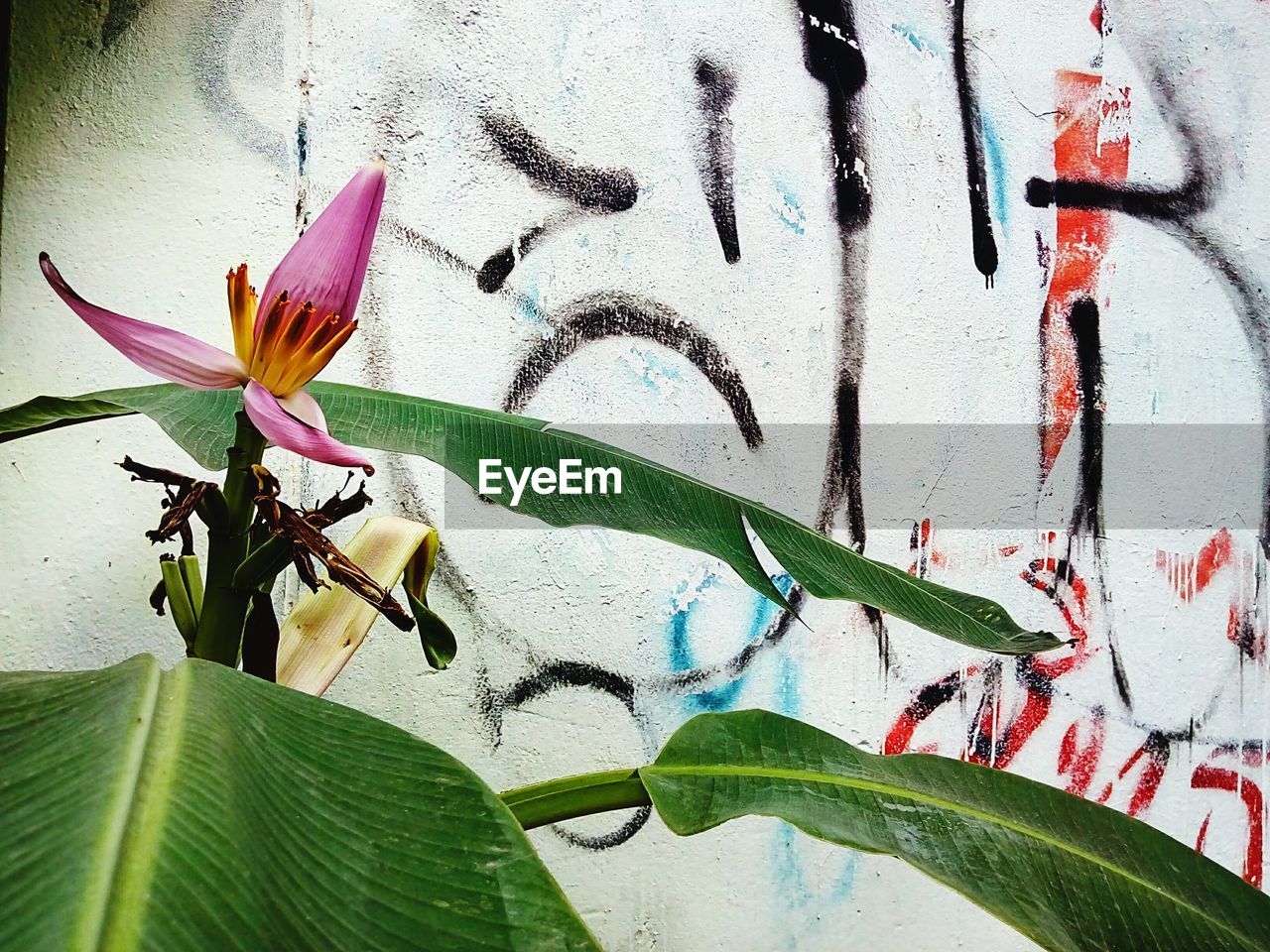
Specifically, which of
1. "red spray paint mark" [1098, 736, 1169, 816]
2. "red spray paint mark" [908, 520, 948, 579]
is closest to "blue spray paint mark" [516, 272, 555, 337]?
"red spray paint mark" [908, 520, 948, 579]

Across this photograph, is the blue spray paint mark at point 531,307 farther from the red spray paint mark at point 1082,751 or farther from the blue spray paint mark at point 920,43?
the red spray paint mark at point 1082,751

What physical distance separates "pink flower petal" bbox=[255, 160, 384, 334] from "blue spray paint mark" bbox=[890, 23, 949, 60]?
2.48 feet

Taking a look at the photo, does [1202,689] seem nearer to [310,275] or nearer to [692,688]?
[692,688]

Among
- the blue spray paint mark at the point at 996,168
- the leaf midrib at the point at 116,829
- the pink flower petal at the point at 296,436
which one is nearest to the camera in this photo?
the leaf midrib at the point at 116,829

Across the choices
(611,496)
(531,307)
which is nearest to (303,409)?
(611,496)

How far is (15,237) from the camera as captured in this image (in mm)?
847

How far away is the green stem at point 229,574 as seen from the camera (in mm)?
468

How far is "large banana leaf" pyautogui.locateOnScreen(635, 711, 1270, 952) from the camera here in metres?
0.41

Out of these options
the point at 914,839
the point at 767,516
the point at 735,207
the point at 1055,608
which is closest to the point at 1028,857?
the point at 914,839

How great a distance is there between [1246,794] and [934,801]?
731 millimetres

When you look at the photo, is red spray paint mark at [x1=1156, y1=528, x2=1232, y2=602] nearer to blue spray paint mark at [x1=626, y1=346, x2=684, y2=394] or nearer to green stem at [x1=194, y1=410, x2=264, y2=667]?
blue spray paint mark at [x1=626, y1=346, x2=684, y2=394]

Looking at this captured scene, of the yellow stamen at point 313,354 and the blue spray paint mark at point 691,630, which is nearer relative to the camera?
the yellow stamen at point 313,354

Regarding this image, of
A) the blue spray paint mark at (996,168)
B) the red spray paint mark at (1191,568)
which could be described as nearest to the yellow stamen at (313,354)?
the blue spray paint mark at (996,168)

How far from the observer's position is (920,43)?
98 centimetres
